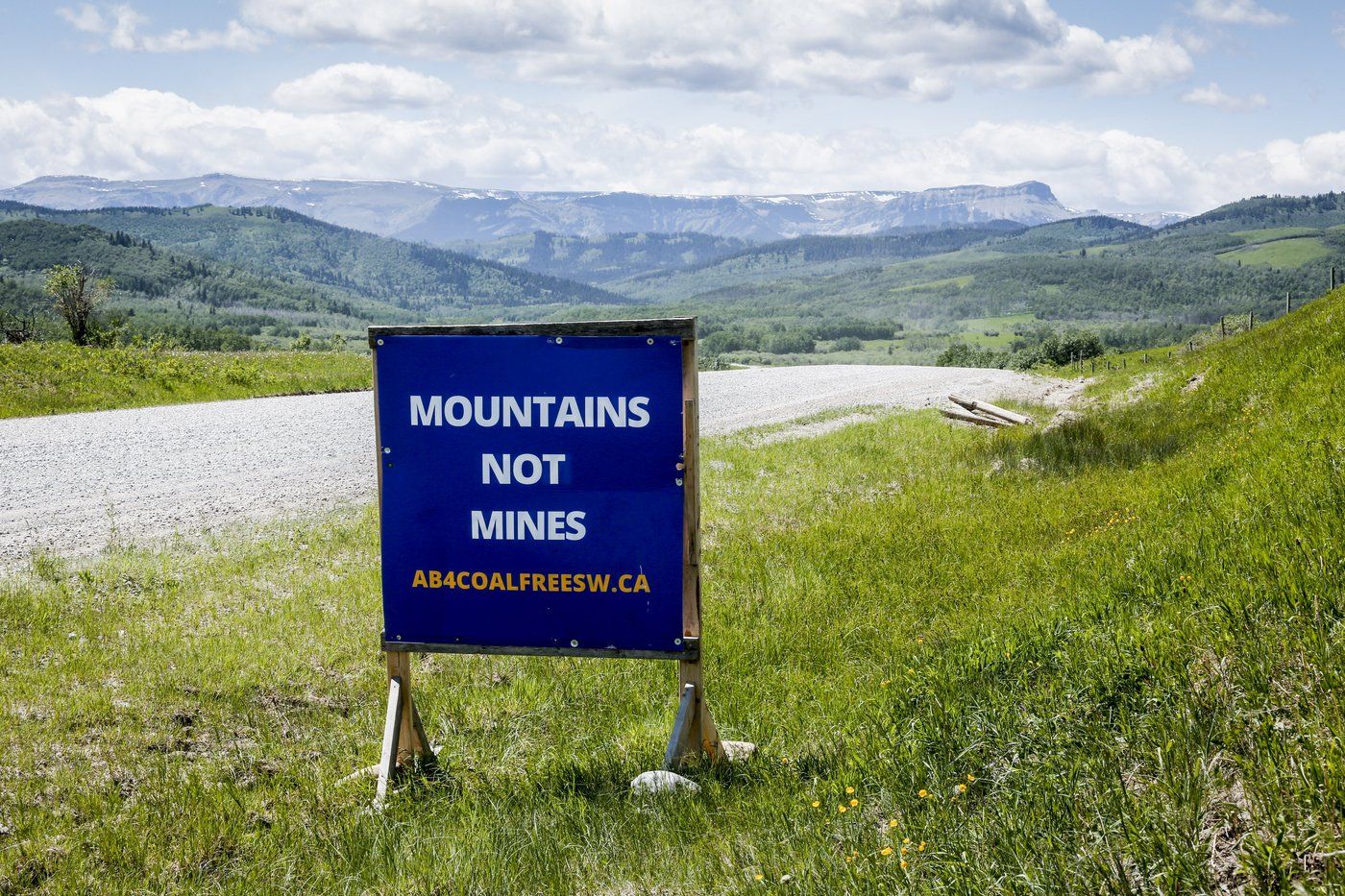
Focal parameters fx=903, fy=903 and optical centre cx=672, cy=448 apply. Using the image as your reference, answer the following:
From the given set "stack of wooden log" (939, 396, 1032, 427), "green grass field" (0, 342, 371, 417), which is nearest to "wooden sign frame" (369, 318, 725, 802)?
"stack of wooden log" (939, 396, 1032, 427)

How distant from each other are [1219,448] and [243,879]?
8.89 metres

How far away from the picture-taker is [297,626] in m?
6.81

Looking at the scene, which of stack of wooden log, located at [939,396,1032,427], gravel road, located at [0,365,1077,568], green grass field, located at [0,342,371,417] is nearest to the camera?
gravel road, located at [0,365,1077,568]

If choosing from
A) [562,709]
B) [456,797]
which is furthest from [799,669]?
[456,797]

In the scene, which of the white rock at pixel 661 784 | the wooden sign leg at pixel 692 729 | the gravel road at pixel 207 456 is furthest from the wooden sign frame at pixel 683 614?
the gravel road at pixel 207 456

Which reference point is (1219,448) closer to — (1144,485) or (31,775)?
(1144,485)

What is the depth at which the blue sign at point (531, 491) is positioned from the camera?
14.3 ft

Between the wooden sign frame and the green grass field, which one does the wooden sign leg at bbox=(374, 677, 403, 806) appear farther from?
the green grass field

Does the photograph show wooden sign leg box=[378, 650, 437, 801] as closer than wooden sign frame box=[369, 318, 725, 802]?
No

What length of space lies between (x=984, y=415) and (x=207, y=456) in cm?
1434

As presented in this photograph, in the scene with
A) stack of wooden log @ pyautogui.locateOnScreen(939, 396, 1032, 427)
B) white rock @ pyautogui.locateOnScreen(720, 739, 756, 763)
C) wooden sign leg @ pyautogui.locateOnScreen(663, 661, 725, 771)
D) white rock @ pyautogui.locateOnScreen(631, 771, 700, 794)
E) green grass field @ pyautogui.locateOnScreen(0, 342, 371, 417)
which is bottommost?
white rock @ pyautogui.locateOnScreen(720, 739, 756, 763)

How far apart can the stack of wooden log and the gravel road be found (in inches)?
152

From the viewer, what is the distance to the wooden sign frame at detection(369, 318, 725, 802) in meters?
4.28

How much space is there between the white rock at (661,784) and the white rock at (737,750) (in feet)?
1.35
